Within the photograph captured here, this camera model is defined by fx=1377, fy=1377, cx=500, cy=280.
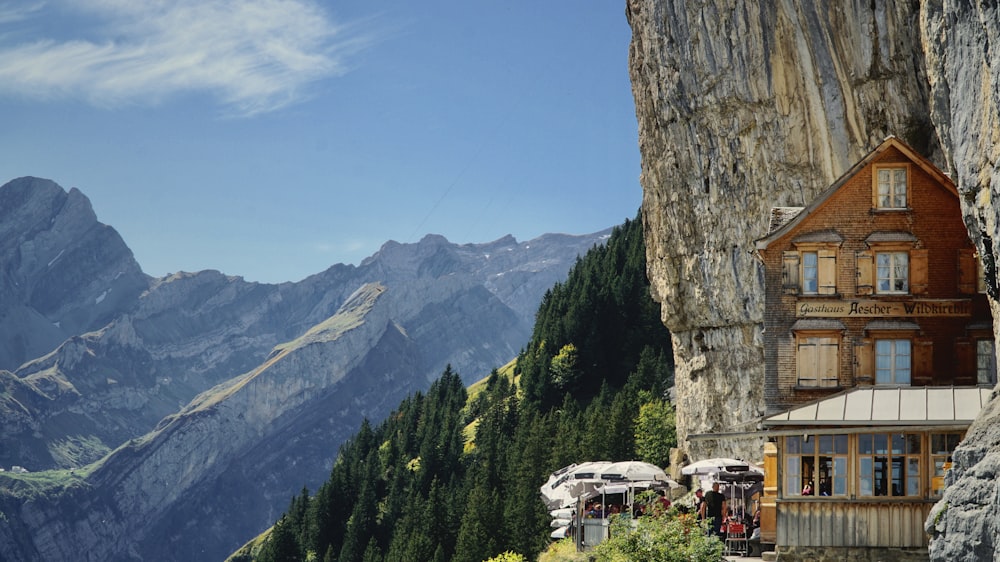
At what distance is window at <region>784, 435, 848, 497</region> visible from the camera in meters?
37.0

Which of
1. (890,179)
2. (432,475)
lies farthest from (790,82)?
(432,475)

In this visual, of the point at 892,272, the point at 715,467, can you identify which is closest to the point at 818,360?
the point at 892,272

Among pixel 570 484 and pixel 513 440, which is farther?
pixel 513 440

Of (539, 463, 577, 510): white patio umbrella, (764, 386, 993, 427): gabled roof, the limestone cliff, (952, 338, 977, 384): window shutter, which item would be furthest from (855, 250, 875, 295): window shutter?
(539, 463, 577, 510): white patio umbrella

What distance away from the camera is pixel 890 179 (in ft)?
143

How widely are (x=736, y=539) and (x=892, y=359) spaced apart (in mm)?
7492

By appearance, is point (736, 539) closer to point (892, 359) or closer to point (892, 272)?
point (892, 359)

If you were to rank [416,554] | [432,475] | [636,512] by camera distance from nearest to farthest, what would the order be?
1. [636,512]
2. [416,554]
3. [432,475]

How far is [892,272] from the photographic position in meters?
43.3

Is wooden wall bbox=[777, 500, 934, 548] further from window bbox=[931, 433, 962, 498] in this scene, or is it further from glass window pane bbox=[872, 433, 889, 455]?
glass window pane bbox=[872, 433, 889, 455]

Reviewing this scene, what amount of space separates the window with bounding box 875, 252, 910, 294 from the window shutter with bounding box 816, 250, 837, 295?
1.28 meters

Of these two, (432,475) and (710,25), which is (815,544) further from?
(432,475)

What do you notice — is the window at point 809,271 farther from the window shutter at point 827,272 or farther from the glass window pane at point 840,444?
the glass window pane at point 840,444

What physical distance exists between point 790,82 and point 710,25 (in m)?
5.63
